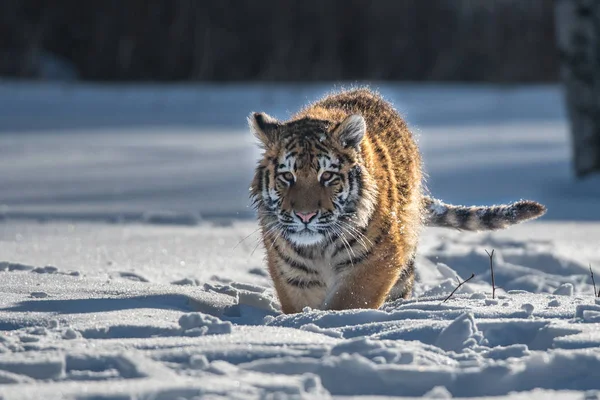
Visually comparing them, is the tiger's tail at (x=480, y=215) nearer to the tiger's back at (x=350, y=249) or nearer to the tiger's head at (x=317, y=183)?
the tiger's back at (x=350, y=249)

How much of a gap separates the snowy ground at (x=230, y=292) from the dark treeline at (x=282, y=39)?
5.44 metres

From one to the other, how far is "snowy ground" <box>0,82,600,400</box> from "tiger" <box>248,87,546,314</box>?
8.8 inches

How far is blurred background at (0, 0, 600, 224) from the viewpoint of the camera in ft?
35.4

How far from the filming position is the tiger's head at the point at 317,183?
4594 millimetres

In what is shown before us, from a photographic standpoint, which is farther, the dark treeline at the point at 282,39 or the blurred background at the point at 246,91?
the dark treeline at the point at 282,39

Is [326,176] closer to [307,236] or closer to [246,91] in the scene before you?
[307,236]

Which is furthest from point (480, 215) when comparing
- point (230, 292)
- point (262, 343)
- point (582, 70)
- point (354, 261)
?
point (582, 70)

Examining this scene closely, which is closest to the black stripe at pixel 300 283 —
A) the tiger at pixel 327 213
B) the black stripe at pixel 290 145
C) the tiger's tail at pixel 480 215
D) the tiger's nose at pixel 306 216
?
the tiger at pixel 327 213

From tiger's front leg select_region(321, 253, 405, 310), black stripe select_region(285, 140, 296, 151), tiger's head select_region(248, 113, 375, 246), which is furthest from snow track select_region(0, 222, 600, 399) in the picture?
black stripe select_region(285, 140, 296, 151)

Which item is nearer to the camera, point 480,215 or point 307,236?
point 307,236

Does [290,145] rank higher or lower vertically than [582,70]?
lower

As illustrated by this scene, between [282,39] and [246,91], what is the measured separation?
2314 millimetres

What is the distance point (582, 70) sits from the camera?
10.9 m

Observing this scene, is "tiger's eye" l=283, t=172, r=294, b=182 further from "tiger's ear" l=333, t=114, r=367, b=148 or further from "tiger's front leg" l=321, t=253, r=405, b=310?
"tiger's front leg" l=321, t=253, r=405, b=310
